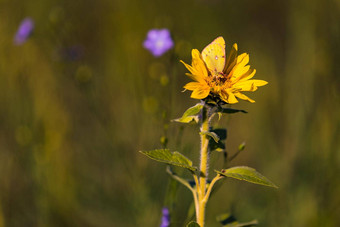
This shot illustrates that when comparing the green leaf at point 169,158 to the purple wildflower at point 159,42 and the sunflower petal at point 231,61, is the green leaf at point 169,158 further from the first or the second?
the purple wildflower at point 159,42

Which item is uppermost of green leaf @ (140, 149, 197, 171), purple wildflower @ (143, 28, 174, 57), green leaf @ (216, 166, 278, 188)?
purple wildflower @ (143, 28, 174, 57)

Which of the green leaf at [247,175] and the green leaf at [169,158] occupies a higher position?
the green leaf at [169,158]

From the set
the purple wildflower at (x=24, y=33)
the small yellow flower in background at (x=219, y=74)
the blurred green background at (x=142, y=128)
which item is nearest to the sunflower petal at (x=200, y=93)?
the small yellow flower in background at (x=219, y=74)

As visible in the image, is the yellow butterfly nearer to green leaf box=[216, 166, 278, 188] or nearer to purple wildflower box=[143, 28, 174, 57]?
green leaf box=[216, 166, 278, 188]

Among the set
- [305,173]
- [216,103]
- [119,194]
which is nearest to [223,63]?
[216,103]

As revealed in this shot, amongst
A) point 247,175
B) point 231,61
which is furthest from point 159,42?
point 247,175

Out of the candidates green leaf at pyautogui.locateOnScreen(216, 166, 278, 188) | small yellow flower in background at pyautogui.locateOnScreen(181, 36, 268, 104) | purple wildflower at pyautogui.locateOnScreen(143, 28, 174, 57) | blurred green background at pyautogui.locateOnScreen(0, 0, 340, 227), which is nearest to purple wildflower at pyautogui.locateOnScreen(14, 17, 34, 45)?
blurred green background at pyautogui.locateOnScreen(0, 0, 340, 227)
